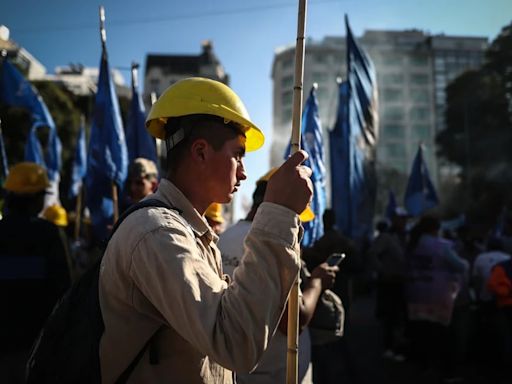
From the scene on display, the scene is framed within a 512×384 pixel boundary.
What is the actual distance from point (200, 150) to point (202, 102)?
15 cm

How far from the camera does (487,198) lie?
1225 inches

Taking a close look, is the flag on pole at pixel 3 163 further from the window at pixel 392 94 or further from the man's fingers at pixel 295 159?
the window at pixel 392 94

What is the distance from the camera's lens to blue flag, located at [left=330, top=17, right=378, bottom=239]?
647cm

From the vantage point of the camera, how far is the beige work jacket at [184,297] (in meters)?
1.14

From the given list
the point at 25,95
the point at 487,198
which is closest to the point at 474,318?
the point at 25,95

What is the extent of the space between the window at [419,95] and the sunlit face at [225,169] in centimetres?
8848

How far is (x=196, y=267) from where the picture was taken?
1196 mm

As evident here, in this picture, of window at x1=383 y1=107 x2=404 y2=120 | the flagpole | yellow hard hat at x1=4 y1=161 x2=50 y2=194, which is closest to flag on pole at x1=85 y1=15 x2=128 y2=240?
yellow hard hat at x1=4 y1=161 x2=50 y2=194

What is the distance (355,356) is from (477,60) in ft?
269

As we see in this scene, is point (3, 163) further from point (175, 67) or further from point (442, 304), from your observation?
point (175, 67)

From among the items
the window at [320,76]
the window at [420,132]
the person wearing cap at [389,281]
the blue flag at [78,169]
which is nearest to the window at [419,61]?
the window at [420,132]

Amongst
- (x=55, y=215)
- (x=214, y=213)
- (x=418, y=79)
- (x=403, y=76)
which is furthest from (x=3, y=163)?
(x=403, y=76)

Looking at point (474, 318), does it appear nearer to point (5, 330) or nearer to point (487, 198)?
point (5, 330)

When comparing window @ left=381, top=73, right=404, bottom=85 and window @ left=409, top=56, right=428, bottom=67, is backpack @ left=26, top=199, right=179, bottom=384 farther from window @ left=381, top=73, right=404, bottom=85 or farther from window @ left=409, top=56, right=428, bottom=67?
window @ left=381, top=73, right=404, bottom=85
